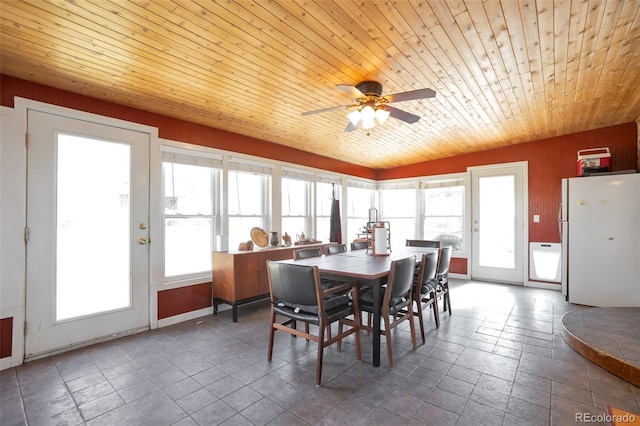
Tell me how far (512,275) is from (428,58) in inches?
181

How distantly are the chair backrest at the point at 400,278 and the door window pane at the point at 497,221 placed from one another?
3.77 m

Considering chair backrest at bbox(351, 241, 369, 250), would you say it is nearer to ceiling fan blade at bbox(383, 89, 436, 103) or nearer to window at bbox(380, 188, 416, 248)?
ceiling fan blade at bbox(383, 89, 436, 103)

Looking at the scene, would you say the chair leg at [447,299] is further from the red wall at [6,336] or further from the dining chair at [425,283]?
the red wall at [6,336]

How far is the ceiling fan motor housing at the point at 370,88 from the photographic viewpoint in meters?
2.80

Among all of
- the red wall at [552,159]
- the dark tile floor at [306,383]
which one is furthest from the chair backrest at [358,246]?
the red wall at [552,159]

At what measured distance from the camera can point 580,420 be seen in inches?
70.4

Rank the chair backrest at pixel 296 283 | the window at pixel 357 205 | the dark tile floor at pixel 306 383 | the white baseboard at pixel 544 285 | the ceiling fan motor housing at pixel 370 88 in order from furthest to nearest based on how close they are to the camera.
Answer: the window at pixel 357 205
the white baseboard at pixel 544 285
the ceiling fan motor housing at pixel 370 88
the chair backrest at pixel 296 283
the dark tile floor at pixel 306 383

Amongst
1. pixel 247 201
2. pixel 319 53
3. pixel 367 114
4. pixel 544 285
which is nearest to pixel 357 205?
pixel 247 201

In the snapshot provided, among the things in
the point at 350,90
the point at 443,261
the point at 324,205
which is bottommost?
the point at 443,261

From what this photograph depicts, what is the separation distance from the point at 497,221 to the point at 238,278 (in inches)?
188

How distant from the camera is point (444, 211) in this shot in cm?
629

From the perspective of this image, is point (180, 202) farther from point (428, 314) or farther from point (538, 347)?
point (538, 347)

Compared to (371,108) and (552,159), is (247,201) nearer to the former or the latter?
(371,108)

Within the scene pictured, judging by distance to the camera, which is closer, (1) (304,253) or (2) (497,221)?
(1) (304,253)
